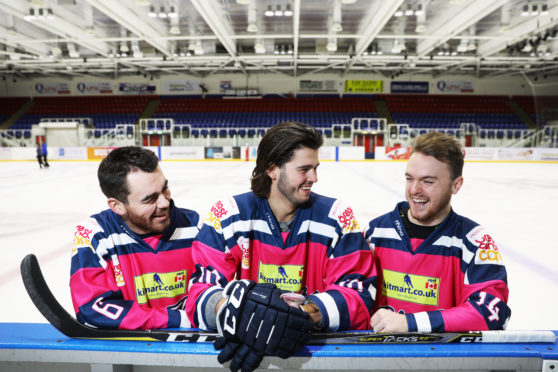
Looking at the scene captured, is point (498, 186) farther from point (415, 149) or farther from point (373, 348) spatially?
point (373, 348)

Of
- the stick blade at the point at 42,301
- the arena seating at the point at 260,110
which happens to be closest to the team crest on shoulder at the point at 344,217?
the stick blade at the point at 42,301

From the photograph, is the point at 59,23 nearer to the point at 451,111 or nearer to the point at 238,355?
the point at 238,355

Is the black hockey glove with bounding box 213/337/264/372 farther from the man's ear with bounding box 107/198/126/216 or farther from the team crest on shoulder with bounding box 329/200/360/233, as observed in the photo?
the man's ear with bounding box 107/198/126/216

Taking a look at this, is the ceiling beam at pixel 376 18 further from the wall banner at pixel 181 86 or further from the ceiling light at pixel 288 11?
the wall banner at pixel 181 86

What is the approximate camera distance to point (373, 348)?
105 centimetres

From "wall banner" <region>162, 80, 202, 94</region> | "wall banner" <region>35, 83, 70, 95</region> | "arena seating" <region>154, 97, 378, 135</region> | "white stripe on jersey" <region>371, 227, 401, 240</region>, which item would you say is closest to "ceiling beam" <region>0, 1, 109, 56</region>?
"arena seating" <region>154, 97, 378, 135</region>

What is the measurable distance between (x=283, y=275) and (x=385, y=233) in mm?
497

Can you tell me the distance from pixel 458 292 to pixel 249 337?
1023mm

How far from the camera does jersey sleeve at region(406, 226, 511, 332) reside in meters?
1.33

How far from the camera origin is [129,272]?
1.73 m

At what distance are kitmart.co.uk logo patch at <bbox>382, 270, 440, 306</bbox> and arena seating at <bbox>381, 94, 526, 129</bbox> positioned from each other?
2253cm

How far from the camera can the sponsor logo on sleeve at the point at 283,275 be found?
5.38 ft

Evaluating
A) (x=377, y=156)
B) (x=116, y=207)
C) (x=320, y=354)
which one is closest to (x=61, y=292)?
(x=116, y=207)

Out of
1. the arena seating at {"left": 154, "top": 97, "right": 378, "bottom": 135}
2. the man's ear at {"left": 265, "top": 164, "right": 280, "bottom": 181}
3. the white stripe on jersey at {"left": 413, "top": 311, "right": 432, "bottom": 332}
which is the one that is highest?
the arena seating at {"left": 154, "top": 97, "right": 378, "bottom": 135}
